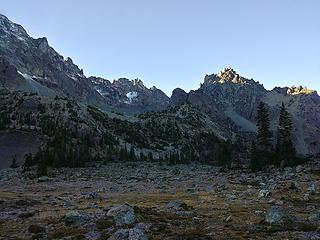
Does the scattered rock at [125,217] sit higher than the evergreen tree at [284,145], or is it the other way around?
the evergreen tree at [284,145]

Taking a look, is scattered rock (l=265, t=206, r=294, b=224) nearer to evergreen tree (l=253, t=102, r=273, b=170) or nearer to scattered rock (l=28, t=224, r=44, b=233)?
scattered rock (l=28, t=224, r=44, b=233)

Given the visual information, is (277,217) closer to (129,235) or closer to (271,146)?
(129,235)

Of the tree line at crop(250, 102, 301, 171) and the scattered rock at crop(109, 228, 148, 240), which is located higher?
the tree line at crop(250, 102, 301, 171)

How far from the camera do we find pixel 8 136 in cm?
19738

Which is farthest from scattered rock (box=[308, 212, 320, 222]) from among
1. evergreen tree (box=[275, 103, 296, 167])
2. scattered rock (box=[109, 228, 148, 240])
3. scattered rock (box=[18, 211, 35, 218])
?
evergreen tree (box=[275, 103, 296, 167])

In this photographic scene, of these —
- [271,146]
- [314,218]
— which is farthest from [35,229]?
[271,146]

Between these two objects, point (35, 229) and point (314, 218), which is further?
point (35, 229)

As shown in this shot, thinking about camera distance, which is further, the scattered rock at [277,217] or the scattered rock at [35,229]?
the scattered rock at [35,229]

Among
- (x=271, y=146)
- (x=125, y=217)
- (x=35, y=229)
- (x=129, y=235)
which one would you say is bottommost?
(x=35, y=229)

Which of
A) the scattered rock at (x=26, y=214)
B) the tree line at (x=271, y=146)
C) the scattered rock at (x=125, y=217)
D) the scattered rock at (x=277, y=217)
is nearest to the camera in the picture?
the scattered rock at (x=277, y=217)

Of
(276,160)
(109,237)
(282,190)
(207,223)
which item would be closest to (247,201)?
(282,190)

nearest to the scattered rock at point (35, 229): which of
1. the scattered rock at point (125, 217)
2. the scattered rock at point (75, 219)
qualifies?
the scattered rock at point (75, 219)

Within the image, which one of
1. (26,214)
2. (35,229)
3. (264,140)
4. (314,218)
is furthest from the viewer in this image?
(264,140)

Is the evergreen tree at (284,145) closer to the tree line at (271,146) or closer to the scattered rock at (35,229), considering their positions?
the tree line at (271,146)
